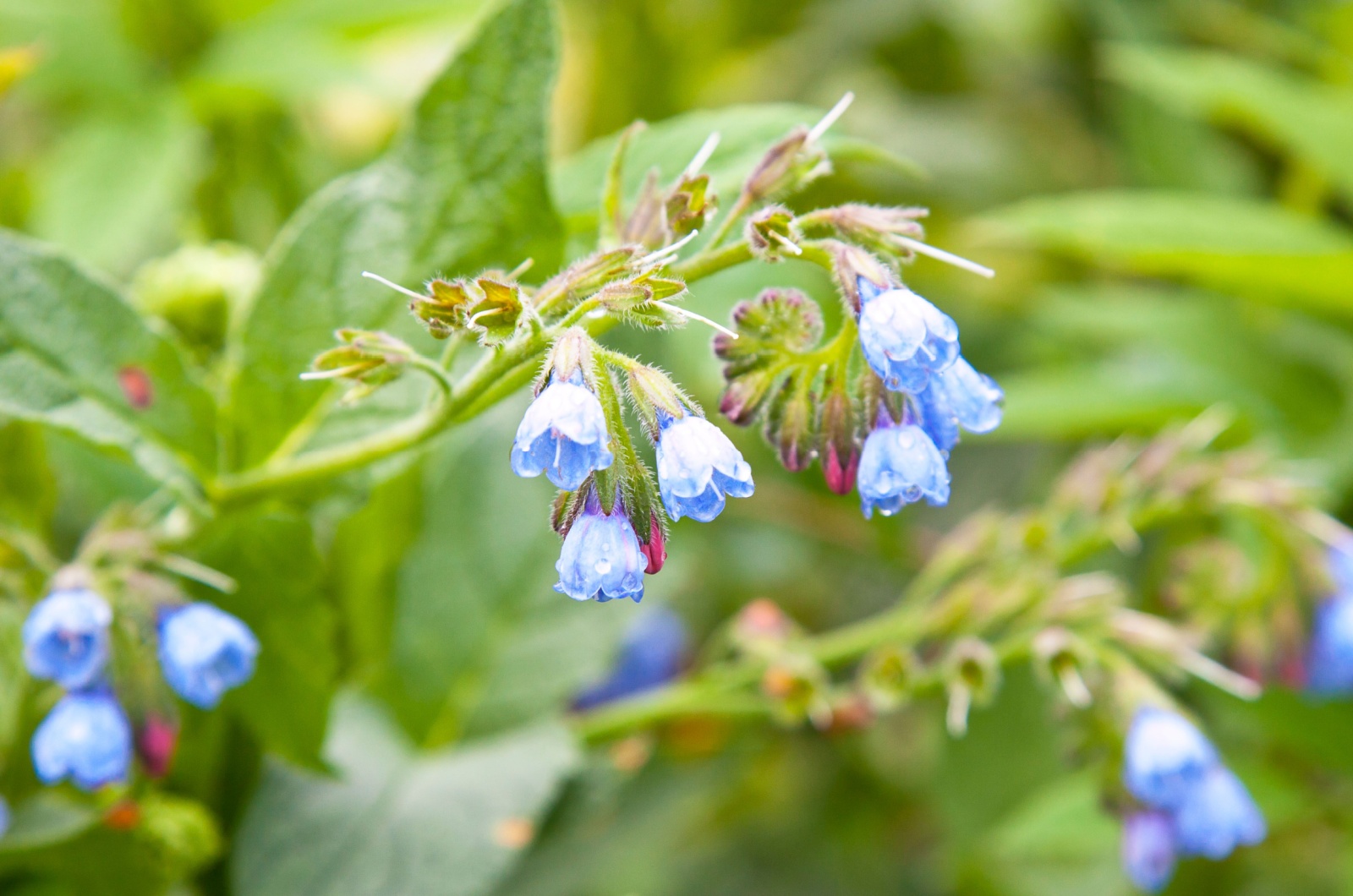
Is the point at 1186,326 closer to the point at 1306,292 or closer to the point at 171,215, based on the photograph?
the point at 1306,292

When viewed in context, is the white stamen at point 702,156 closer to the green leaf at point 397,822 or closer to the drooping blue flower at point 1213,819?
the green leaf at point 397,822

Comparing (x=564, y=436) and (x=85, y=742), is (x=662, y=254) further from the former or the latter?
(x=85, y=742)

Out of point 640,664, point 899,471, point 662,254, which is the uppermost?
point 662,254

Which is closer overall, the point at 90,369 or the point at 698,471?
the point at 698,471

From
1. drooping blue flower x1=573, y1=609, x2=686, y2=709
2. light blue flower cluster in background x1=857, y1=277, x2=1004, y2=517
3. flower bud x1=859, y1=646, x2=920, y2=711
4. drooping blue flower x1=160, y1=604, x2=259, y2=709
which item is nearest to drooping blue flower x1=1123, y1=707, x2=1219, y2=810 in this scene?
flower bud x1=859, y1=646, x2=920, y2=711

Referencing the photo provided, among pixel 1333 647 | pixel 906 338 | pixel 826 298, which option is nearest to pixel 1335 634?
pixel 1333 647

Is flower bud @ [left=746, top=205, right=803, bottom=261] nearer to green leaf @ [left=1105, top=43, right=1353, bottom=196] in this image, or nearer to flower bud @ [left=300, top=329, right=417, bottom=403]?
flower bud @ [left=300, top=329, right=417, bottom=403]

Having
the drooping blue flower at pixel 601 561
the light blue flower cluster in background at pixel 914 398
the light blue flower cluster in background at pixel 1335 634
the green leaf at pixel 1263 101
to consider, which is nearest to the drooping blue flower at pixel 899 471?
the light blue flower cluster in background at pixel 914 398

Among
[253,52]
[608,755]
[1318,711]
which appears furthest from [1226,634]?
[253,52]
